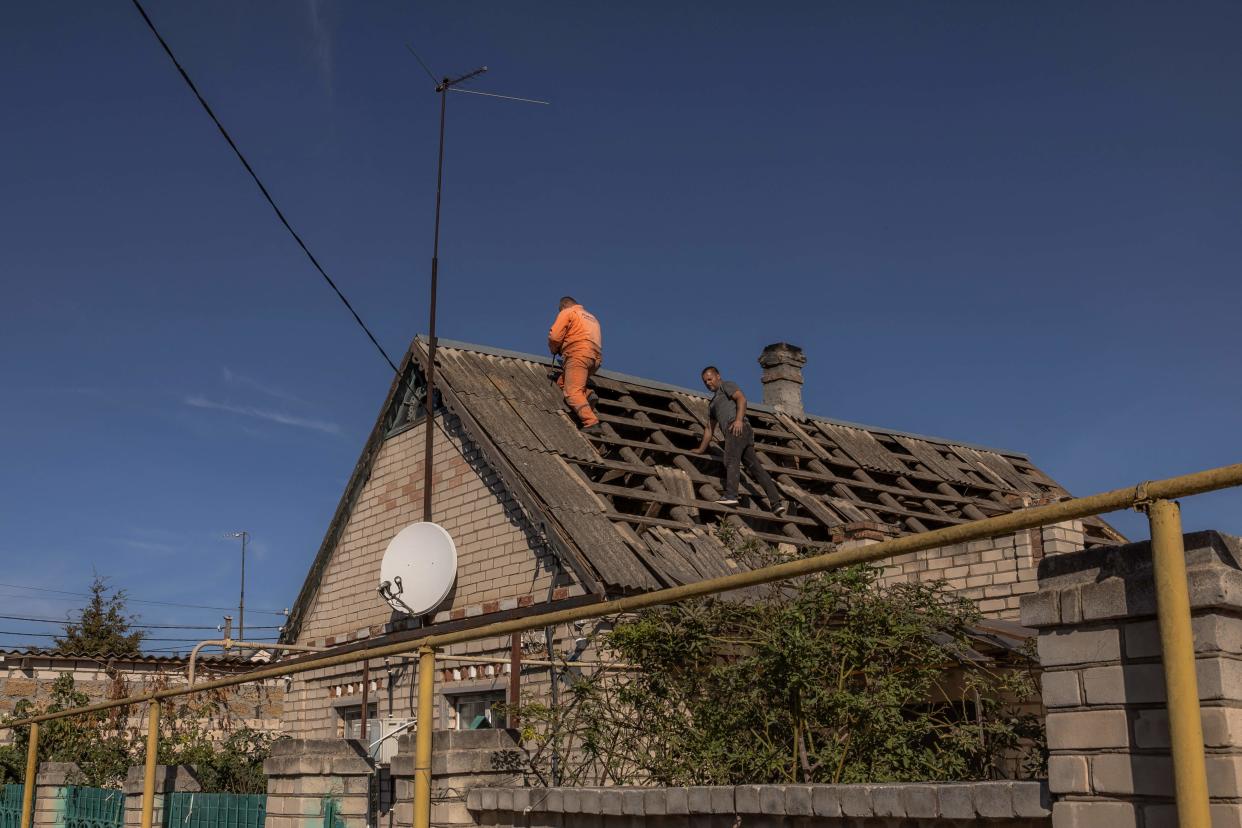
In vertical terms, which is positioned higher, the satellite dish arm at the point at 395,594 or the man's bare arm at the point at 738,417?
the man's bare arm at the point at 738,417

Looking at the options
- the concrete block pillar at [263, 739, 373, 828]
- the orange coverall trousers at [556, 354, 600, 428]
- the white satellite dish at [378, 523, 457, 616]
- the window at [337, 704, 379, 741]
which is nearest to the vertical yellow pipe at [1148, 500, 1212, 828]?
the concrete block pillar at [263, 739, 373, 828]

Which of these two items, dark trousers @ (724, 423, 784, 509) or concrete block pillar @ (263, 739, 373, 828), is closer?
concrete block pillar @ (263, 739, 373, 828)

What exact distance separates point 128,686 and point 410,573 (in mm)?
8705

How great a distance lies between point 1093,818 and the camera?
12.9ft

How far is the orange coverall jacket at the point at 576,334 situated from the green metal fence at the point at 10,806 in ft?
25.8

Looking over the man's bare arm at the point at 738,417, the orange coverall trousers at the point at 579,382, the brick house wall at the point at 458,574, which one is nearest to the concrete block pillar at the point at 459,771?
the brick house wall at the point at 458,574

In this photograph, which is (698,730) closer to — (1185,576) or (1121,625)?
(1121,625)

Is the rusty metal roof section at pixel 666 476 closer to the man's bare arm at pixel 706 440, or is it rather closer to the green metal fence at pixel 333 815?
the man's bare arm at pixel 706 440

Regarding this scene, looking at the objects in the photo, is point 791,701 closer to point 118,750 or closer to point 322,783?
point 322,783

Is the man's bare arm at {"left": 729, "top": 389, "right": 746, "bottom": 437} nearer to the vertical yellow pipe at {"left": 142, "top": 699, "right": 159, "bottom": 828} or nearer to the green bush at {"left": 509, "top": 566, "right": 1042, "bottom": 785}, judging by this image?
the green bush at {"left": 509, "top": 566, "right": 1042, "bottom": 785}

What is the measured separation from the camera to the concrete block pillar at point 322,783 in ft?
27.0

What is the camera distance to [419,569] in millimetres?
13680

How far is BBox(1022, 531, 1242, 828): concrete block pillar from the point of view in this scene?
369 cm

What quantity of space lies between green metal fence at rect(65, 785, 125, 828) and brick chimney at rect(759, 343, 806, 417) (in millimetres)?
10991
